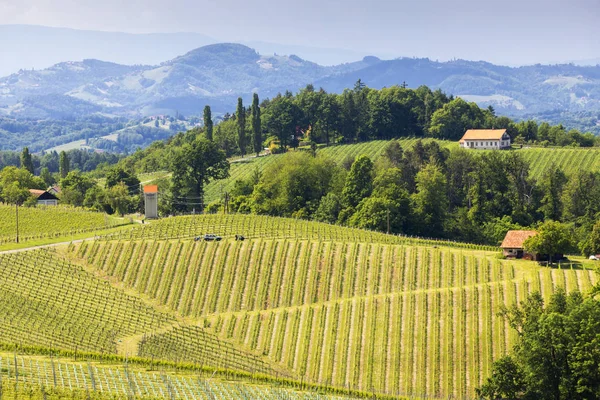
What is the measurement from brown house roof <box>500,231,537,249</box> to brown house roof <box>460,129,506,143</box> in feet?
259

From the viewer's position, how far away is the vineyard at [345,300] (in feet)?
229

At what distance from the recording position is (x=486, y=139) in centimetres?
16238

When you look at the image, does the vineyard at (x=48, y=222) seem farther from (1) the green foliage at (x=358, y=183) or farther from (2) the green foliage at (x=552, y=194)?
(2) the green foliage at (x=552, y=194)

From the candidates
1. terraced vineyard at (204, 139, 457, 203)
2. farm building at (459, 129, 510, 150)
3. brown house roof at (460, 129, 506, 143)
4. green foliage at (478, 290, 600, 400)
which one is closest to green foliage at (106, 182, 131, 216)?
terraced vineyard at (204, 139, 457, 203)

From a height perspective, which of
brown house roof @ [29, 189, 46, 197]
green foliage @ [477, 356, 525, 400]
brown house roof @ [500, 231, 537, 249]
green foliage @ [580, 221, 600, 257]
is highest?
brown house roof @ [500, 231, 537, 249]

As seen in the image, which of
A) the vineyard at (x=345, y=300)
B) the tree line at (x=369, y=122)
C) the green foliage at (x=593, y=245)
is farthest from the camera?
the tree line at (x=369, y=122)

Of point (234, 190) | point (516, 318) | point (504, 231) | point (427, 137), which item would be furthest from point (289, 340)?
point (427, 137)

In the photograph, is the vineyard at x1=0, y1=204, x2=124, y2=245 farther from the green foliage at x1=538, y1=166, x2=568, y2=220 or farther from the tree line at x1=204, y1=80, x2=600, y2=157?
the tree line at x1=204, y1=80, x2=600, y2=157

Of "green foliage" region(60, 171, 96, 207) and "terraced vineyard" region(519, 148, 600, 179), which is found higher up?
"terraced vineyard" region(519, 148, 600, 179)

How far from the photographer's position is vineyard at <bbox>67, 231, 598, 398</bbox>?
229 feet

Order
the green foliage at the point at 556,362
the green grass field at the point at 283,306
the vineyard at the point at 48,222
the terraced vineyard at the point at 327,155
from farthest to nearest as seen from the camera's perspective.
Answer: the terraced vineyard at the point at 327,155 < the vineyard at the point at 48,222 < the green grass field at the point at 283,306 < the green foliage at the point at 556,362

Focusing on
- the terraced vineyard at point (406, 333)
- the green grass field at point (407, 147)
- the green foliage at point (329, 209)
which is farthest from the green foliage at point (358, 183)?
the terraced vineyard at point (406, 333)

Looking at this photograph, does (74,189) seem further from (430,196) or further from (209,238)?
(430,196)

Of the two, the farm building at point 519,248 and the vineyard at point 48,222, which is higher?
the farm building at point 519,248
